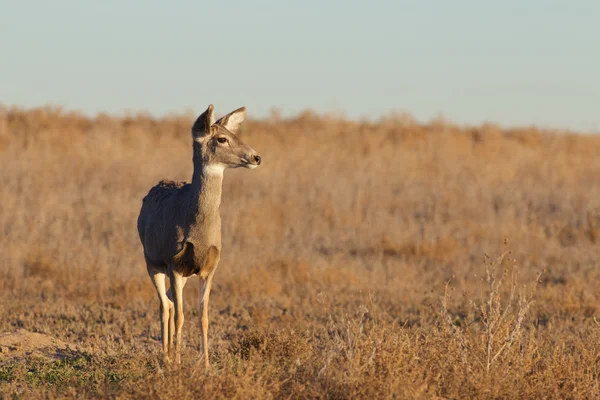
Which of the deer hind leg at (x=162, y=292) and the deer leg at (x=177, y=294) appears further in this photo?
the deer hind leg at (x=162, y=292)

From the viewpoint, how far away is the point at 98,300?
483 inches

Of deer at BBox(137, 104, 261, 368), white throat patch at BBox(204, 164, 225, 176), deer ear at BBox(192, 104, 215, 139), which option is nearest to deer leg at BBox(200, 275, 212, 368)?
deer at BBox(137, 104, 261, 368)

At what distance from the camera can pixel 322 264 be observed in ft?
48.4

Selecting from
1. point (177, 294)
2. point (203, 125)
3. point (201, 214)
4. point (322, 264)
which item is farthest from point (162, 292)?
point (322, 264)

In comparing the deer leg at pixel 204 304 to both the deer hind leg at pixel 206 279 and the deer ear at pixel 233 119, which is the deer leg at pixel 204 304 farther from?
the deer ear at pixel 233 119

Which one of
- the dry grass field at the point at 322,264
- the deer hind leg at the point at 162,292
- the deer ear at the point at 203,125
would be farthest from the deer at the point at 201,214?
the dry grass field at the point at 322,264

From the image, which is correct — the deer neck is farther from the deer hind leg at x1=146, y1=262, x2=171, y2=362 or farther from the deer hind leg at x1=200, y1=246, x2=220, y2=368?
the deer hind leg at x1=146, y1=262, x2=171, y2=362

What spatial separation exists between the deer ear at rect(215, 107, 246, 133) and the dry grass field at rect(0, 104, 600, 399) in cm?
205

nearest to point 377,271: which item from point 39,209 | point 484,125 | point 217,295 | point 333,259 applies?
point 333,259

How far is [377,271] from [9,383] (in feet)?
27.9

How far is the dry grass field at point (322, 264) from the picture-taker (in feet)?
21.9

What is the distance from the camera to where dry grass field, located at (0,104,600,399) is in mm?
6688

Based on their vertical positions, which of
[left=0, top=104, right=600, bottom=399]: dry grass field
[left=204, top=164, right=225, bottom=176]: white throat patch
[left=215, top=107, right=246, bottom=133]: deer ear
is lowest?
[left=0, top=104, right=600, bottom=399]: dry grass field

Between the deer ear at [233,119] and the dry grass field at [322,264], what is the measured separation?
205 cm
